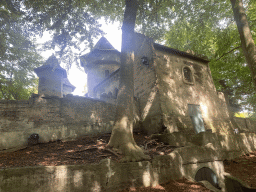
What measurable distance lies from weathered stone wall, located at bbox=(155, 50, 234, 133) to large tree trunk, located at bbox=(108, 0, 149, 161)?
410 centimetres

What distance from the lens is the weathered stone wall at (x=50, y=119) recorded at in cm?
Answer: 662

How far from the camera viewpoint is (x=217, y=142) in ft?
24.4

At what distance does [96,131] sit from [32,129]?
127 inches

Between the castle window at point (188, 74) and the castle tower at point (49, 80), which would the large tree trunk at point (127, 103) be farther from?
the castle tower at point (49, 80)

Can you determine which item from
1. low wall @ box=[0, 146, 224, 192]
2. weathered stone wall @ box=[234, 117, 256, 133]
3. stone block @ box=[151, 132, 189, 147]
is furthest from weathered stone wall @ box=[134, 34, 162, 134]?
weathered stone wall @ box=[234, 117, 256, 133]

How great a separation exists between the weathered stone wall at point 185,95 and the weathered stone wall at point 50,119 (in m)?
4.36

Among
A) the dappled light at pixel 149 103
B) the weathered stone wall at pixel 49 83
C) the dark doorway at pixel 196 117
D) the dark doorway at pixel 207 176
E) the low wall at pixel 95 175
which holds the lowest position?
the dark doorway at pixel 207 176

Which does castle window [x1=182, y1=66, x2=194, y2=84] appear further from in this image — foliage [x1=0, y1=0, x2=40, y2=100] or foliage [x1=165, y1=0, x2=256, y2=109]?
foliage [x1=0, y1=0, x2=40, y2=100]

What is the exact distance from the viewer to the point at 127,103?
19.7 feet

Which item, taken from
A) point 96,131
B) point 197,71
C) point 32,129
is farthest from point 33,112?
point 197,71

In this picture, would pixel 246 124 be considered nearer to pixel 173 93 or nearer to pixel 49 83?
pixel 173 93

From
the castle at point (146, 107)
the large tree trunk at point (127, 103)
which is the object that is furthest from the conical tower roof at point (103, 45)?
the large tree trunk at point (127, 103)

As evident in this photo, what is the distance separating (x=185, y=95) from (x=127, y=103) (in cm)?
674

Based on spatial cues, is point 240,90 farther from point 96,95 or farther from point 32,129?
point 32,129
